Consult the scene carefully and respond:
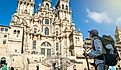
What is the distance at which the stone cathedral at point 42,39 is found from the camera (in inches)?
1598

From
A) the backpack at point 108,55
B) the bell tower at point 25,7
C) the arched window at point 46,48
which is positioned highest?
the bell tower at point 25,7

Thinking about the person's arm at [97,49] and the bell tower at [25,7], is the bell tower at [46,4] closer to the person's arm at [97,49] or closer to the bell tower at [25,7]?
the bell tower at [25,7]

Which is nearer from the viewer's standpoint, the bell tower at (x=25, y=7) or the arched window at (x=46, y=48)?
the arched window at (x=46, y=48)

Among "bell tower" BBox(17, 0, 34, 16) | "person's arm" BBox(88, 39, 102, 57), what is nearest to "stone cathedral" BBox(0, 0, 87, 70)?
"bell tower" BBox(17, 0, 34, 16)

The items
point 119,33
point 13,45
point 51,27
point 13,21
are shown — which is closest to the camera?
point 13,45

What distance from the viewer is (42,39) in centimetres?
4894

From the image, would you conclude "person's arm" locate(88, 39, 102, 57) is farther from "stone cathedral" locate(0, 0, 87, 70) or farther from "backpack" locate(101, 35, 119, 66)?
"stone cathedral" locate(0, 0, 87, 70)

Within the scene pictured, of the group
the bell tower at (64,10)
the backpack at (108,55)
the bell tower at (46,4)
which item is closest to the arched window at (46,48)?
the bell tower at (64,10)

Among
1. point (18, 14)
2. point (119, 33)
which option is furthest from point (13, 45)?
point (119, 33)

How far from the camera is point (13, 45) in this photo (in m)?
42.7

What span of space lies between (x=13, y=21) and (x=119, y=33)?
38.3m

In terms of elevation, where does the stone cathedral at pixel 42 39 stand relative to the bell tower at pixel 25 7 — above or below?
below

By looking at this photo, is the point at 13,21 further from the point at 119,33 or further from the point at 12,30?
the point at 119,33

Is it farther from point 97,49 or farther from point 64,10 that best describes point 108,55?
point 64,10
